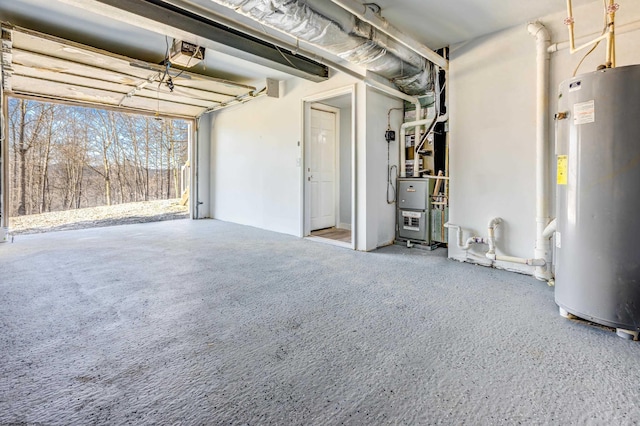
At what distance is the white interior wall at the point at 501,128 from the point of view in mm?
2980

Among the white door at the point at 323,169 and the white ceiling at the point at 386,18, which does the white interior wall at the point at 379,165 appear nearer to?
the white ceiling at the point at 386,18

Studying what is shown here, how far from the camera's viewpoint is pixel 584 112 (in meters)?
1.94

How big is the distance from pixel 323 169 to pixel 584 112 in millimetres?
4308

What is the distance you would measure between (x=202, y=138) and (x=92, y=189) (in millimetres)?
3987

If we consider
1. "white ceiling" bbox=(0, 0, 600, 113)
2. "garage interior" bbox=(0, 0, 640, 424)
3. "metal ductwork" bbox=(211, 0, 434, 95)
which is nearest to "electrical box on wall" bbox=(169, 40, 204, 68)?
"garage interior" bbox=(0, 0, 640, 424)

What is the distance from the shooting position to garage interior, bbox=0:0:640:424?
143 centimetres

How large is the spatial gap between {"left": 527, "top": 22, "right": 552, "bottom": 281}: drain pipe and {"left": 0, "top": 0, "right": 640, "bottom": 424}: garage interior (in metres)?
0.02

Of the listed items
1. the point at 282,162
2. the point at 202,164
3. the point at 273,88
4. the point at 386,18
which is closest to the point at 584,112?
the point at 386,18

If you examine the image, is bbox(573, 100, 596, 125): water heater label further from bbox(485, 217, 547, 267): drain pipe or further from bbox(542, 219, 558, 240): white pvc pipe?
bbox(485, 217, 547, 267): drain pipe

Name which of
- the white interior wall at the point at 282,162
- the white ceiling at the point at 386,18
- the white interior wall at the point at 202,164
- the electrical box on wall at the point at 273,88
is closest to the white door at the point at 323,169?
the white interior wall at the point at 282,162

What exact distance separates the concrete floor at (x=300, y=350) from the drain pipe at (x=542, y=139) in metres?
0.31

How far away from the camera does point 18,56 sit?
374 cm

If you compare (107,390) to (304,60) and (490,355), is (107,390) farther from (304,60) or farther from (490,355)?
(304,60)

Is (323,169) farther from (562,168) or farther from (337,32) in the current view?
(562,168)
